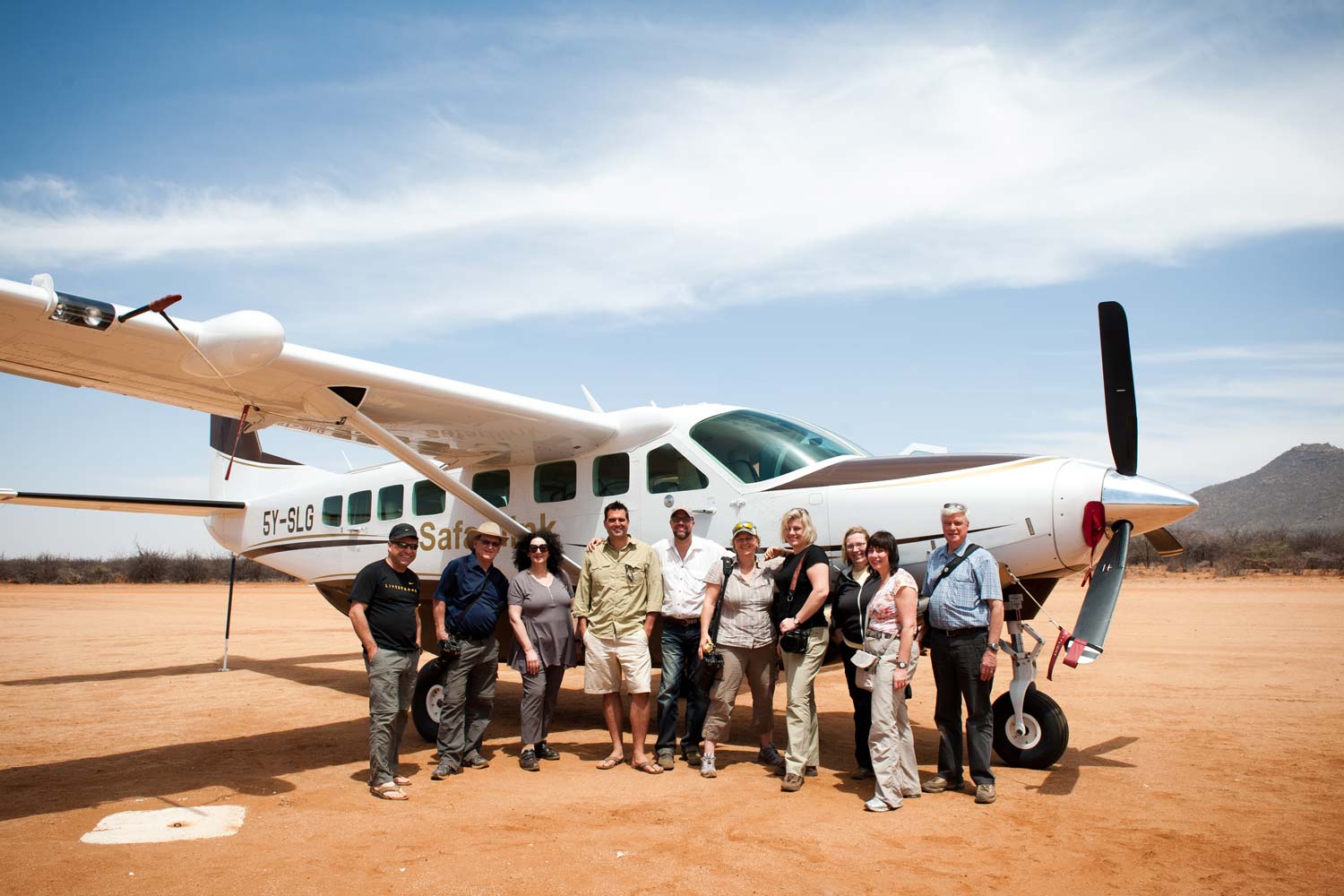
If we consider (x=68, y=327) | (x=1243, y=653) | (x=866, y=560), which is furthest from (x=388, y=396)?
(x=1243, y=653)

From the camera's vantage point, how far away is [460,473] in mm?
9648

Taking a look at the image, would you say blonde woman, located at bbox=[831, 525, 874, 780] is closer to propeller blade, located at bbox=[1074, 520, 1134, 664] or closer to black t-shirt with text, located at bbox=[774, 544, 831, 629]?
black t-shirt with text, located at bbox=[774, 544, 831, 629]

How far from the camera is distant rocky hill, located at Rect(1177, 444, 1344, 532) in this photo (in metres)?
86.6

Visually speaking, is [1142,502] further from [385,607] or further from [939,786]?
[385,607]

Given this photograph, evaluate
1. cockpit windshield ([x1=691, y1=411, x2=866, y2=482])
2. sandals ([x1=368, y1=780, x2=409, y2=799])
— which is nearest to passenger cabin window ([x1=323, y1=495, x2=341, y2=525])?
cockpit windshield ([x1=691, y1=411, x2=866, y2=482])

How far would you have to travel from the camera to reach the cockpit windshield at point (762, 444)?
7574mm

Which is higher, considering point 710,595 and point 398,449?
point 398,449

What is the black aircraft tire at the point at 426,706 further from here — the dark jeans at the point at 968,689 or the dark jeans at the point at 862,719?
the dark jeans at the point at 968,689

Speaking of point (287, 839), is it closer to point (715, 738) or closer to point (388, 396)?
point (715, 738)

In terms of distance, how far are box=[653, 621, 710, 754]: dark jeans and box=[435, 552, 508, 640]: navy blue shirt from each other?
140 centimetres

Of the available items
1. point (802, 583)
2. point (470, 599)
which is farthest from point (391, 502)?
point (802, 583)

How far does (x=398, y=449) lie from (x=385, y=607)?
172cm

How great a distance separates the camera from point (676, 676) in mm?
6781

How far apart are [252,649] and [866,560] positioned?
13.9 meters
